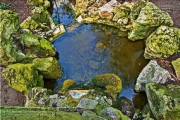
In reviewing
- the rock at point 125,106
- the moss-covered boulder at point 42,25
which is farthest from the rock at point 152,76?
the moss-covered boulder at point 42,25

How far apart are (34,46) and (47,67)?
1.46 meters

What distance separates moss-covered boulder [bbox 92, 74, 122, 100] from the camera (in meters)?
10.3

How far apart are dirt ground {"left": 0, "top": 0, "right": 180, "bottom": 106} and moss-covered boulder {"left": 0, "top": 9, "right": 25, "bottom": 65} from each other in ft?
2.60

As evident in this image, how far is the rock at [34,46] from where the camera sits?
1111 cm

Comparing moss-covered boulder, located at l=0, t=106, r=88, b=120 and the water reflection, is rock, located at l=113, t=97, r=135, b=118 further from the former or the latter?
moss-covered boulder, located at l=0, t=106, r=88, b=120

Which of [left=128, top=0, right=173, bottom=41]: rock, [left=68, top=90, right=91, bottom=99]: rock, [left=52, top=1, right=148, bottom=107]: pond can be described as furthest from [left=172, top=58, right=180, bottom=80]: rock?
[left=68, top=90, right=91, bottom=99]: rock

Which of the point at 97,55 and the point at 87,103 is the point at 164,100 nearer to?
the point at 87,103

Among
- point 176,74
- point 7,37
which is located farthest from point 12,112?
point 176,74

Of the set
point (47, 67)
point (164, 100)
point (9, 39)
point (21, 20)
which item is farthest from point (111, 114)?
point (21, 20)

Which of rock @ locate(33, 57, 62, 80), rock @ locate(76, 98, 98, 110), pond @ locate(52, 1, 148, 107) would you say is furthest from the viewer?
pond @ locate(52, 1, 148, 107)

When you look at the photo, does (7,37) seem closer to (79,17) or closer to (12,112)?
(79,17)

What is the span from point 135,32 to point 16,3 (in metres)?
6.75

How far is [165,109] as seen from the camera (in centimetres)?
827

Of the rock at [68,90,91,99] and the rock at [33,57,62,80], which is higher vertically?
the rock at [33,57,62,80]
